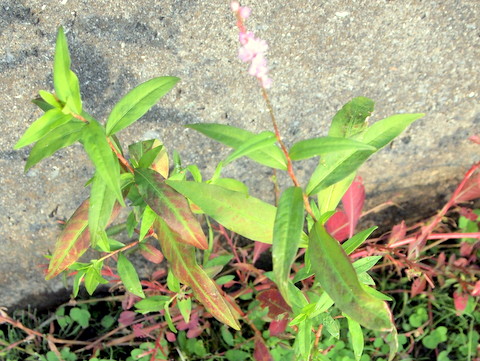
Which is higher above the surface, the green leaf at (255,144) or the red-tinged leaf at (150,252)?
the green leaf at (255,144)

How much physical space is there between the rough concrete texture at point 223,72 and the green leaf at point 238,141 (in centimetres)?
47

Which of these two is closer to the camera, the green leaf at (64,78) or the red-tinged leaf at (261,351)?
the green leaf at (64,78)

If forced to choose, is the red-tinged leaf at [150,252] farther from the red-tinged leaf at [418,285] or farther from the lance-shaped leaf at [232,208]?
the red-tinged leaf at [418,285]

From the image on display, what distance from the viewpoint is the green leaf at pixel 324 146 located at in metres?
0.85

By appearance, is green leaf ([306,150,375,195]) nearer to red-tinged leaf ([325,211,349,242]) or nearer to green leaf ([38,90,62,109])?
green leaf ([38,90,62,109])

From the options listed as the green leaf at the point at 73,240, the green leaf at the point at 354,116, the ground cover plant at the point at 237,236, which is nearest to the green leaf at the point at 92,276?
the ground cover plant at the point at 237,236

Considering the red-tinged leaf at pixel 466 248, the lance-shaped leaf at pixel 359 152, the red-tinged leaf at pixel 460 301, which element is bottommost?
the red-tinged leaf at pixel 460 301

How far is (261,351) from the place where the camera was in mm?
1616

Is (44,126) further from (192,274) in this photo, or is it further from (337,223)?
(337,223)

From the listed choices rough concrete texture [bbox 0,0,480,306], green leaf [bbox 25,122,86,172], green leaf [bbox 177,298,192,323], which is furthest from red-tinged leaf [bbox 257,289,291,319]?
green leaf [bbox 25,122,86,172]

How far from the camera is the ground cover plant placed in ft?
2.99

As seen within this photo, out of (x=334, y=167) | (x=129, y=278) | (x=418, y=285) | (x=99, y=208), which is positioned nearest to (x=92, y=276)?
(x=129, y=278)

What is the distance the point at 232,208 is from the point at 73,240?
0.40 metres

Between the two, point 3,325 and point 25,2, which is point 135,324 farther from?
point 25,2
